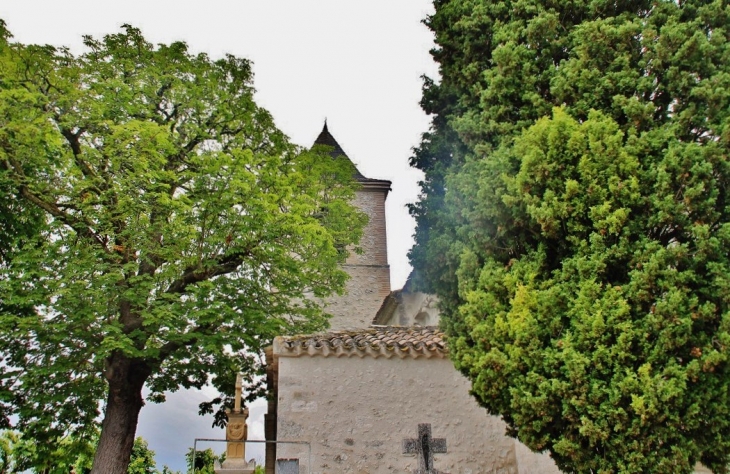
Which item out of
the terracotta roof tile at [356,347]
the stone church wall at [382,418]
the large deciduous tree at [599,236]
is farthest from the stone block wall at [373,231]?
the large deciduous tree at [599,236]

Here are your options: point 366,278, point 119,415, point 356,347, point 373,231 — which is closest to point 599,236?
point 356,347

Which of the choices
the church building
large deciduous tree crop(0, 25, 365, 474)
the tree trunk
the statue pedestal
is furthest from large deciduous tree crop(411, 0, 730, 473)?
the tree trunk

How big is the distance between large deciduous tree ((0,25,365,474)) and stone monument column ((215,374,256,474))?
1.78m

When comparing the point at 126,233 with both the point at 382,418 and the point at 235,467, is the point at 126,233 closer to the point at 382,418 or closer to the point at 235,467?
the point at 235,467

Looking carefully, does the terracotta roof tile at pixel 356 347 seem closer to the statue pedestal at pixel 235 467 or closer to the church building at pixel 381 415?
the church building at pixel 381 415

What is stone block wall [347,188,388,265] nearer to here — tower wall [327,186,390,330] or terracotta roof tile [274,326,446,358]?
tower wall [327,186,390,330]

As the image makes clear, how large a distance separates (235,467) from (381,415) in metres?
2.23

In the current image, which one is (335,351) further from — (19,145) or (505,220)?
(19,145)

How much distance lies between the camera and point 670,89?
18.0 ft

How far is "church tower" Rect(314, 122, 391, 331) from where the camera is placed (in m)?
19.0

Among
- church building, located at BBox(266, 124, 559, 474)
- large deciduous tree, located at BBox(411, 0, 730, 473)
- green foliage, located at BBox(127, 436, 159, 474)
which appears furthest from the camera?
green foliage, located at BBox(127, 436, 159, 474)

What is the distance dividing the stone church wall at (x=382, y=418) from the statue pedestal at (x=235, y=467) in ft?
1.61

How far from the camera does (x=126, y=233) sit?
9180 mm

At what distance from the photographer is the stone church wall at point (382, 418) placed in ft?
25.6
